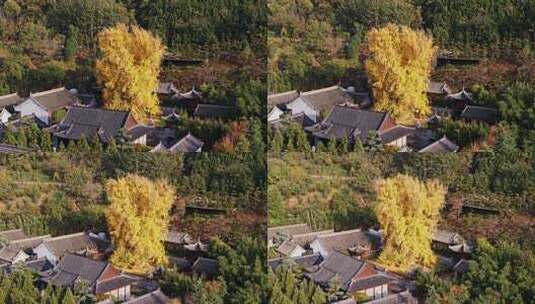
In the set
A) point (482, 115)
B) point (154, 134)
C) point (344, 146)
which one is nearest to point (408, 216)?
point (344, 146)

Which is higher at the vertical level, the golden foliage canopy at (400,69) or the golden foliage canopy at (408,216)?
the golden foliage canopy at (400,69)

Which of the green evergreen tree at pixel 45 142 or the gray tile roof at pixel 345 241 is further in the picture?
the gray tile roof at pixel 345 241

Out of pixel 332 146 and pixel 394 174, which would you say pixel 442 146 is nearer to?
pixel 394 174

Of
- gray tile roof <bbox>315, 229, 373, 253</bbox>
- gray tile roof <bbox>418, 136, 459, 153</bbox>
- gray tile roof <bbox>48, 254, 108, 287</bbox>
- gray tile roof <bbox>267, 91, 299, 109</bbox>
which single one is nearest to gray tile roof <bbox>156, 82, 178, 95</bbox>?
gray tile roof <bbox>267, 91, 299, 109</bbox>

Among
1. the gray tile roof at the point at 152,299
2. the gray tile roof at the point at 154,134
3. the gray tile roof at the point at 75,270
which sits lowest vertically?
the gray tile roof at the point at 152,299

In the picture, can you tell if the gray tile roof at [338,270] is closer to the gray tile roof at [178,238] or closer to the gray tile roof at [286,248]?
the gray tile roof at [286,248]

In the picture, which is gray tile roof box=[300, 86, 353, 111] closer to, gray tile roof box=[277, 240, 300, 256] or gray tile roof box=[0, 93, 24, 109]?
gray tile roof box=[277, 240, 300, 256]

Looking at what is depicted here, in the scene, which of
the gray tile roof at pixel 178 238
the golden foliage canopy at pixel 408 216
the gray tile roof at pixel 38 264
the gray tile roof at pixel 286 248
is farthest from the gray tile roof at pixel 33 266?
the golden foliage canopy at pixel 408 216
